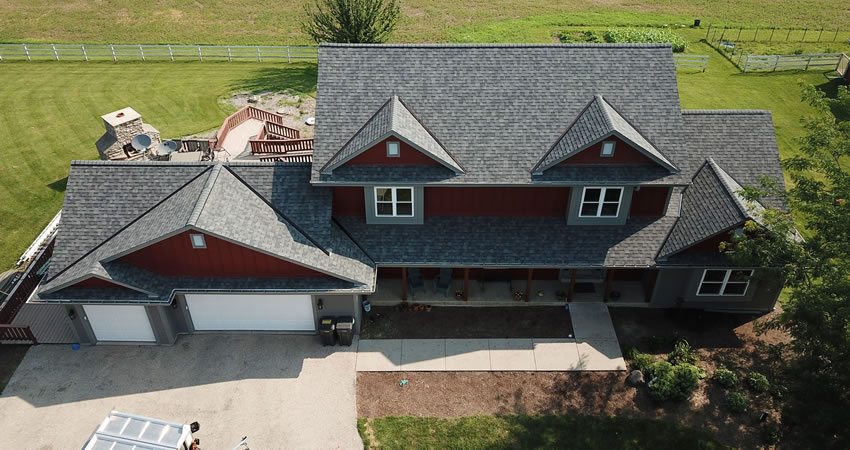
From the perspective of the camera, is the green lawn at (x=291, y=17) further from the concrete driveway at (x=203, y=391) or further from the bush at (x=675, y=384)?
the bush at (x=675, y=384)

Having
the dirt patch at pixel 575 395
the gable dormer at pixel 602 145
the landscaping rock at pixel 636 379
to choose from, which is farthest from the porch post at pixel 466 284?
the landscaping rock at pixel 636 379

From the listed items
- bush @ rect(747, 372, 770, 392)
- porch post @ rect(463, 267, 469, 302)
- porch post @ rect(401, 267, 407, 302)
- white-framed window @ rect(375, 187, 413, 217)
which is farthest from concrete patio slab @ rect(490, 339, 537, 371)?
bush @ rect(747, 372, 770, 392)

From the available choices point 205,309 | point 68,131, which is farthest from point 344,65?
point 68,131

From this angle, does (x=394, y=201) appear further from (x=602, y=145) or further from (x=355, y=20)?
(x=355, y=20)

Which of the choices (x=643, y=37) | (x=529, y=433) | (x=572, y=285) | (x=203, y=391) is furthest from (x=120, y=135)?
(x=643, y=37)

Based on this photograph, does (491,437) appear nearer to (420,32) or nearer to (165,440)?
(165,440)
